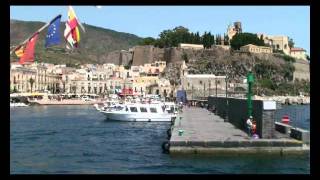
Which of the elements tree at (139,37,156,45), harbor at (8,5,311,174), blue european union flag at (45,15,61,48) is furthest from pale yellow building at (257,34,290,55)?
blue european union flag at (45,15,61,48)

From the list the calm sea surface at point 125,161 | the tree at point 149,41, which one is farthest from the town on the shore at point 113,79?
the calm sea surface at point 125,161

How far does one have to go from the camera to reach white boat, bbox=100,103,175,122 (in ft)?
164

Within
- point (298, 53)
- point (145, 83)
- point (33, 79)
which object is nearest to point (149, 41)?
point (145, 83)

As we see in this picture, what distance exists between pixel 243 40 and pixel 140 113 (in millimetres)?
94405

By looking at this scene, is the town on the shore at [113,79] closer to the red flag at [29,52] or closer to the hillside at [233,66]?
the hillside at [233,66]

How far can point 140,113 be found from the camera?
164ft

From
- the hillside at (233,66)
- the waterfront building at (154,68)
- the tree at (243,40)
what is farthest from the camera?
the tree at (243,40)

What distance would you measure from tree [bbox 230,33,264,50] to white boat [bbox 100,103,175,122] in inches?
3560

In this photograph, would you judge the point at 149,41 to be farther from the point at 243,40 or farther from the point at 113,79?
the point at 243,40

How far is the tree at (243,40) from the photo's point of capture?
5522 inches

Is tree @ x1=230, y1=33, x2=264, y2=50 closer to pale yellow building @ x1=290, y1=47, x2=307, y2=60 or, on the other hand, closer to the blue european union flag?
pale yellow building @ x1=290, y1=47, x2=307, y2=60

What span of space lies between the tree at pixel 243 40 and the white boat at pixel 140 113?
90.4 m

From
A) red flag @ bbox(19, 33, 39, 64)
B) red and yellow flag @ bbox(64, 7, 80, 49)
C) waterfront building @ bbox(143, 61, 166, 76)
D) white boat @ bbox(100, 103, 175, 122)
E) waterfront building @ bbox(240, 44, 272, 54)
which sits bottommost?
white boat @ bbox(100, 103, 175, 122)
